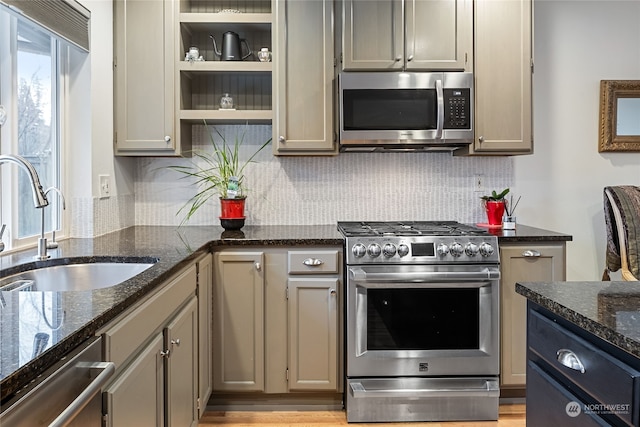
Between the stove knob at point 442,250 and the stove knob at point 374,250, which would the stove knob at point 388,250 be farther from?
the stove knob at point 442,250

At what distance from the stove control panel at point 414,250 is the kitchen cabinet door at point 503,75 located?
702 mm

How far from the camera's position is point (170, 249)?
6.75 ft

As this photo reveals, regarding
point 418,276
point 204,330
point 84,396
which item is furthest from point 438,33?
point 84,396

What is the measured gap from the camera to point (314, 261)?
243cm

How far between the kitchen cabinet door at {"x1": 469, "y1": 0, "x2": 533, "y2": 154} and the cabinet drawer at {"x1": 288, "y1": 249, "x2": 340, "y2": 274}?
1108 millimetres

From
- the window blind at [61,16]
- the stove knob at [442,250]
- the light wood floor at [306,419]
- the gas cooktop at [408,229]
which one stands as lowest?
the light wood floor at [306,419]

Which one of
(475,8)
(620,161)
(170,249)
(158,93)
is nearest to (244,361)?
(170,249)

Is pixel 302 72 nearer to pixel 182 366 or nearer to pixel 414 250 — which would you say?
pixel 414 250

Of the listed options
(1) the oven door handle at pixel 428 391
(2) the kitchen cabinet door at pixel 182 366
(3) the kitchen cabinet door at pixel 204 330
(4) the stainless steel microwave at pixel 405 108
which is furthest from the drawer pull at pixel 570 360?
(4) the stainless steel microwave at pixel 405 108

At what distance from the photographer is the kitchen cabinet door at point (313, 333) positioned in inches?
95.9

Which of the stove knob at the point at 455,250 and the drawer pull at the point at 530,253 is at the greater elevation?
the stove knob at the point at 455,250

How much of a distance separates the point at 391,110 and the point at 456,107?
36 centimetres

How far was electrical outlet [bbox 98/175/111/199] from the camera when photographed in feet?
8.46

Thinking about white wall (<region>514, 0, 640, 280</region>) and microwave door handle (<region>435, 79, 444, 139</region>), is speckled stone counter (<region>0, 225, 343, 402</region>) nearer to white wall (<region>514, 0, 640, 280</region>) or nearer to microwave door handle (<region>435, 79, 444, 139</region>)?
microwave door handle (<region>435, 79, 444, 139</region>)
